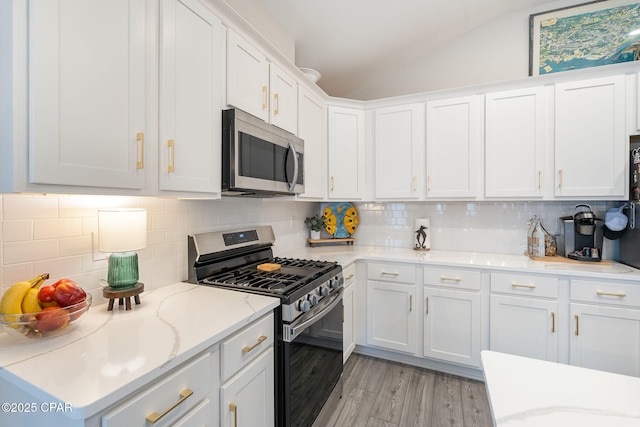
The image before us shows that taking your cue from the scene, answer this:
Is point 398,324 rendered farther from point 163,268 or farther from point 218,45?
point 218,45

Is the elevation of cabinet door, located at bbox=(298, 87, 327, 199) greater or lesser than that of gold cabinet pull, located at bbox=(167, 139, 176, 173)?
greater

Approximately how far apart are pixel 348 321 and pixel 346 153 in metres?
1.60

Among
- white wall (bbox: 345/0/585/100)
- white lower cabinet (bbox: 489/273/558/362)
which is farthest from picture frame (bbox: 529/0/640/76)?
white lower cabinet (bbox: 489/273/558/362)

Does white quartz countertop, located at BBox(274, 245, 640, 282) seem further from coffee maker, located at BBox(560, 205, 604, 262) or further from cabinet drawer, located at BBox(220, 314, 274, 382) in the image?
cabinet drawer, located at BBox(220, 314, 274, 382)

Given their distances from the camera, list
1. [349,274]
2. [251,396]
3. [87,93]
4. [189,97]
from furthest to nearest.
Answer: [349,274]
[189,97]
[251,396]
[87,93]

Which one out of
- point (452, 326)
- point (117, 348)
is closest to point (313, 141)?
point (452, 326)

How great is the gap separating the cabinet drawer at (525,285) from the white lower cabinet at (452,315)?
143 mm

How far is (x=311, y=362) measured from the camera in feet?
5.32

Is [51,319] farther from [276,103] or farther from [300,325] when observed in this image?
[276,103]

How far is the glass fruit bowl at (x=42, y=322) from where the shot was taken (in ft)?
2.89

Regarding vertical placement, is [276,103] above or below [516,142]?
above

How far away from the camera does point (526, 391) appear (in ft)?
2.52

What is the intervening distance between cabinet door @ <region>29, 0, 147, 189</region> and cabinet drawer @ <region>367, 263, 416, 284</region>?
2.01m

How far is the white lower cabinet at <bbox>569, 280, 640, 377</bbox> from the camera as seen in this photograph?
1930 millimetres
